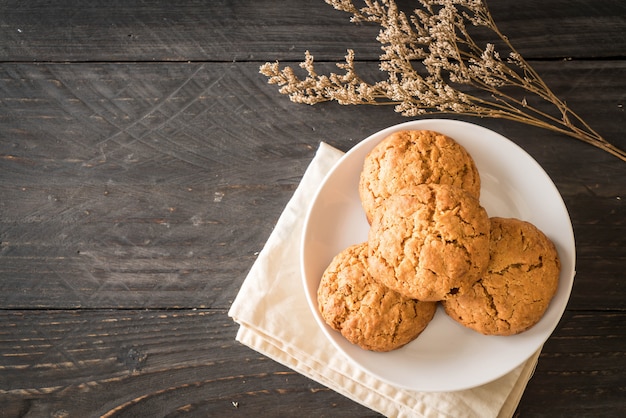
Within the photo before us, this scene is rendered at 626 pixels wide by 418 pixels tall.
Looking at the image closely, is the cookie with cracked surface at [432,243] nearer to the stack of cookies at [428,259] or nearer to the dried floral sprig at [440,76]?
the stack of cookies at [428,259]

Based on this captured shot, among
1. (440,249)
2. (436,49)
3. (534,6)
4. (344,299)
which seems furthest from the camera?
(534,6)

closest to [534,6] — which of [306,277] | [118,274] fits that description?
[306,277]

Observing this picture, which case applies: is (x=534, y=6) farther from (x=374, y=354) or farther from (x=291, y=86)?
(x=374, y=354)

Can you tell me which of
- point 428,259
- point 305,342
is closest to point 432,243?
point 428,259

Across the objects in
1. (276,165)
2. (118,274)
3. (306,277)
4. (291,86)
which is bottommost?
(118,274)

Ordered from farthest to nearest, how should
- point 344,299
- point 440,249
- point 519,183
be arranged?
1. point 519,183
2. point 344,299
3. point 440,249

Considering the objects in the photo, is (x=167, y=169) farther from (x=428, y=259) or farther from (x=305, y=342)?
(x=428, y=259)

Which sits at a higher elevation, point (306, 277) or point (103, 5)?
point (103, 5)
